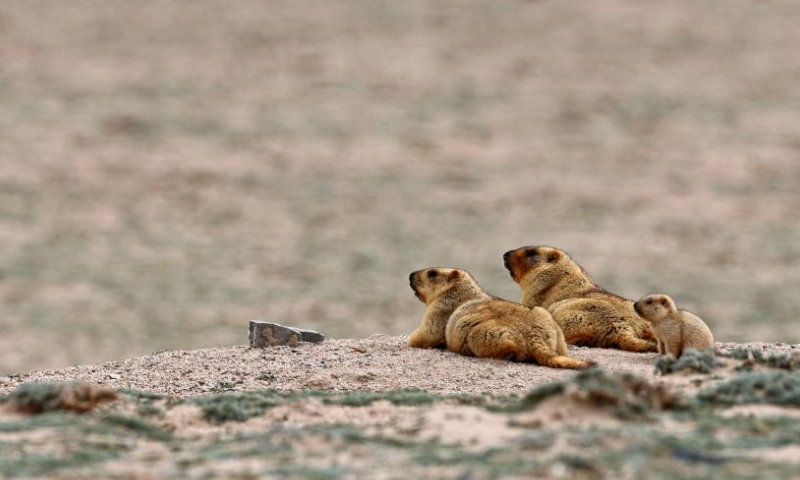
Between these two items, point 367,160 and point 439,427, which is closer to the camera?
point 439,427

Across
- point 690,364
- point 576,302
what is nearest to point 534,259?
point 576,302

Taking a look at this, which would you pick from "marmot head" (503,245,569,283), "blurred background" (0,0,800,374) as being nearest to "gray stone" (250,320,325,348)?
"marmot head" (503,245,569,283)

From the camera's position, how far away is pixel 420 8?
39219 mm

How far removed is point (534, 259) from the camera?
11.7 m

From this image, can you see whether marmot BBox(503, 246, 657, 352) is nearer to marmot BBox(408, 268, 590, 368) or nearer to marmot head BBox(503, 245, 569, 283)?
marmot head BBox(503, 245, 569, 283)

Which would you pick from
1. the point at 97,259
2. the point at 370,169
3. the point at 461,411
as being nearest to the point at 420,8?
the point at 370,169

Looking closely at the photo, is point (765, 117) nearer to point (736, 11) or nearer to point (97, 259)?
point (736, 11)

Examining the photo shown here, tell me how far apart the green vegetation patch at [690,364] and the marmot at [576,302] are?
1658 millimetres

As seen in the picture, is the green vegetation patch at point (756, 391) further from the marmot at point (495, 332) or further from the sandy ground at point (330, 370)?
the marmot at point (495, 332)

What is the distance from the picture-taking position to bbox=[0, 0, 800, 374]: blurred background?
23.9m

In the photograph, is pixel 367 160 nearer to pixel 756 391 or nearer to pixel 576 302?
pixel 576 302

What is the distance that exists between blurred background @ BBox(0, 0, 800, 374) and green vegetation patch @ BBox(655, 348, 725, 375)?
11.5m

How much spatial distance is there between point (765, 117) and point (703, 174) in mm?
3285

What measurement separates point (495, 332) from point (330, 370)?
1.15 meters
